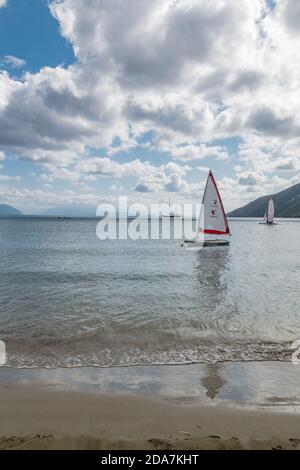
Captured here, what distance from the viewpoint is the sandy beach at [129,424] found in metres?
5.20

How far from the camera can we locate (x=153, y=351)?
10438 millimetres

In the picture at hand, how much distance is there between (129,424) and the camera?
5.97 metres

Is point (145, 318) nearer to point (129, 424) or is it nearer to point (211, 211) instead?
point (129, 424)

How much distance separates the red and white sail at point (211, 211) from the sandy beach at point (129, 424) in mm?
45281

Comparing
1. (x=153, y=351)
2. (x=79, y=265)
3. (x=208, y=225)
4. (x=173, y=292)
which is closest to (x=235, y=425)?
(x=153, y=351)

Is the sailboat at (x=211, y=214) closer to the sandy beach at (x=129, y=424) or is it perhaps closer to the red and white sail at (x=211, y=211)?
the red and white sail at (x=211, y=211)

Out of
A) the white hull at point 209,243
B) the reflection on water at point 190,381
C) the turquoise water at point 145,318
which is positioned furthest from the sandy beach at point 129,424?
the white hull at point 209,243

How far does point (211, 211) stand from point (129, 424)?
4689 centimetres

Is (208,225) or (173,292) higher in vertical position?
(208,225)

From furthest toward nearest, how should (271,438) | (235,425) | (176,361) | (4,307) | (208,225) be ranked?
(208,225) < (4,307) < (176,361) < (235,425) < (271,438)

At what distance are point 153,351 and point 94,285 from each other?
12685 millimetres

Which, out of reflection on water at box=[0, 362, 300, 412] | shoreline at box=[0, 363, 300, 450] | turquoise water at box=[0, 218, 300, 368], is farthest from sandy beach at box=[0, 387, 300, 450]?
turquoise water at box=[0, 218, 300, 368]

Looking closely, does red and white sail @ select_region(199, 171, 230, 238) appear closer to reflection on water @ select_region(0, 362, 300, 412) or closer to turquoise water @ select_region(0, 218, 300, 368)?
turquoise water @ select_region(0, 218, 300, 368)

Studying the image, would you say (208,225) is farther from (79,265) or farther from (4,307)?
A: (4,307)
